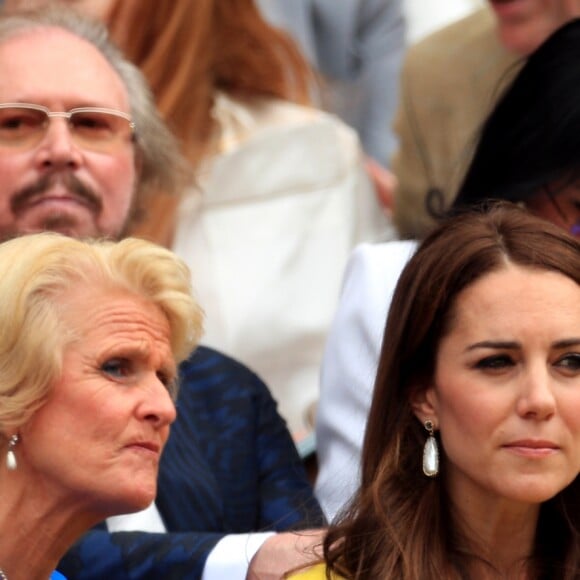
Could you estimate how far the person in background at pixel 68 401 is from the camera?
3410 mm

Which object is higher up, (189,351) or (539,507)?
(189,351)

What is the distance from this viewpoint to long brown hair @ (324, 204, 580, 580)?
3586mm

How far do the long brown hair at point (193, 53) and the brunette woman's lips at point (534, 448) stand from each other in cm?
203

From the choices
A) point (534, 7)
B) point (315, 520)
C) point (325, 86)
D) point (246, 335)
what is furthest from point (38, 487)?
point (325, 86)

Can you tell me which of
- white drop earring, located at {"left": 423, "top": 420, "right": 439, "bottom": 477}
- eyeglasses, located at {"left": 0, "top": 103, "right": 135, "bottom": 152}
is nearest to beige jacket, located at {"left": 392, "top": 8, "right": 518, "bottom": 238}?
eyeglasses, located at {"left": 0, "top": 103, "right": 135, "bottom": 152}

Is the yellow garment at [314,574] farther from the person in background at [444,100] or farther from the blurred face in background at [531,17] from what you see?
the blurred face in background at [531,17]

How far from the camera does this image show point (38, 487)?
3.47m

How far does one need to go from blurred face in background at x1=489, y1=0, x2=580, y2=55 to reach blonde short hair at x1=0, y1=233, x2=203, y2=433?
1.75 meters

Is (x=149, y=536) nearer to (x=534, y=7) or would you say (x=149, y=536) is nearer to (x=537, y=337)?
(x=537, y=337)

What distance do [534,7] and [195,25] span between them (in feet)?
3.34

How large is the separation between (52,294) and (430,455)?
0.78 metres

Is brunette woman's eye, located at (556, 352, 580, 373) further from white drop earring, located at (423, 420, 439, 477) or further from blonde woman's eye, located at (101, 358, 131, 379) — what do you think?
blonde woman's eye, located at (101, 358, 131, 379)

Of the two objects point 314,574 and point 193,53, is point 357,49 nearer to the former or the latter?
point 193,53

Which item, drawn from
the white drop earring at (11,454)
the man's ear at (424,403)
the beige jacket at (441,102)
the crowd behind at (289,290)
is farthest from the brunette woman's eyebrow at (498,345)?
the beige jacket at (441,102)
